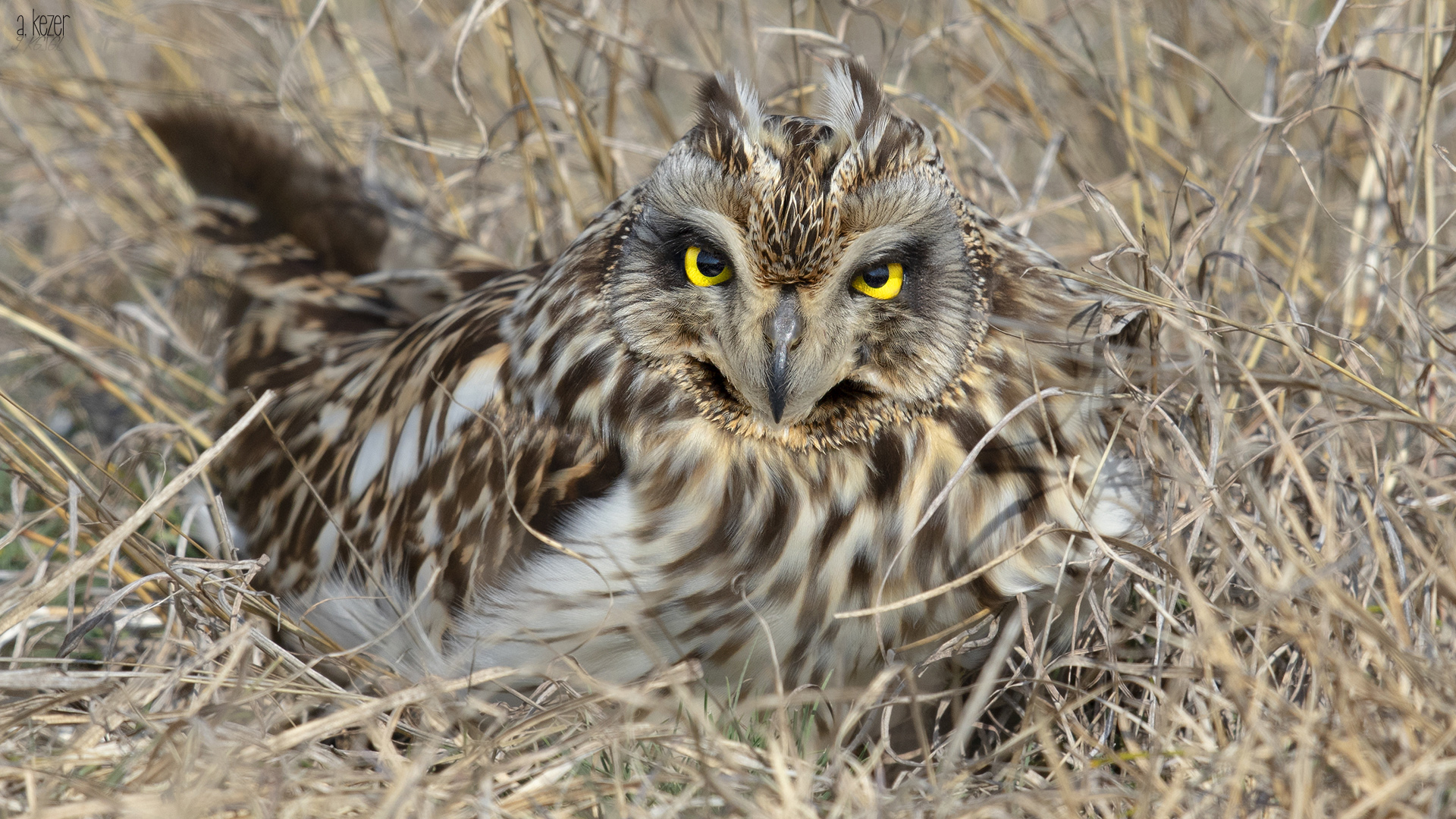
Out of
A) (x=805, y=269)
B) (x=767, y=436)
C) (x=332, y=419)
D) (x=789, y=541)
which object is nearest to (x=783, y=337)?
(x=805, y=269)

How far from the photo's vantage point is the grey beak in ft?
5.30

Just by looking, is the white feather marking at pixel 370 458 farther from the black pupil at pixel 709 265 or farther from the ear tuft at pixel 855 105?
the ear tuft at pixel 855 105

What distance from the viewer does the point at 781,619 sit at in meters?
1.84

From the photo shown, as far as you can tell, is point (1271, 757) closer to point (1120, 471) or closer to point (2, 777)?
point (1120, 471)

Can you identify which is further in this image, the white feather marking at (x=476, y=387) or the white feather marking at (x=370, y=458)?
the white feather marking at (x=370, y=458)

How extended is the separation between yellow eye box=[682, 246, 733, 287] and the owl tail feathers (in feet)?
4.82

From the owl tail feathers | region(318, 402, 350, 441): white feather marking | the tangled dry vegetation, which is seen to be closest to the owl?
the tangled dry vegetation

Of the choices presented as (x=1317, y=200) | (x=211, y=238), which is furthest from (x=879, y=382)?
(x=211, y=238)

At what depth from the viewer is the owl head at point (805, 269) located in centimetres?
162

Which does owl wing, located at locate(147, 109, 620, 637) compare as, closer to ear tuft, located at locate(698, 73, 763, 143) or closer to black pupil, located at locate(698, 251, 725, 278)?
black pupil, located at locate(698, 251, 725, 278)

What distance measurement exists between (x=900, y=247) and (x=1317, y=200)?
0.84 m
